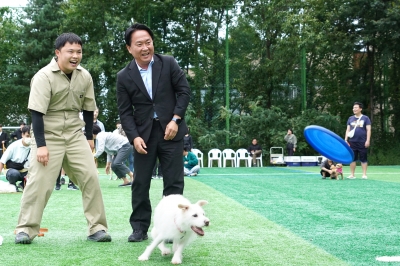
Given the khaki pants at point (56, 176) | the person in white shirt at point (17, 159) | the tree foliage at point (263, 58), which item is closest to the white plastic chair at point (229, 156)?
the tree foliage at point (263, 58)

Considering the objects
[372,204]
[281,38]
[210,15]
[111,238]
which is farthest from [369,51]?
[111,238]

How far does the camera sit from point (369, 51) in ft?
98.9

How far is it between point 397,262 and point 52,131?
322 centimetres

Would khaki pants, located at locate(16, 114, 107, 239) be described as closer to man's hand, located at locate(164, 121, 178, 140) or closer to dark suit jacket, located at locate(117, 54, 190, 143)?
dark suit jacket, located at locate(117, 54, 190, 143)

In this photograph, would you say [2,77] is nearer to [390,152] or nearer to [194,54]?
[194,54]

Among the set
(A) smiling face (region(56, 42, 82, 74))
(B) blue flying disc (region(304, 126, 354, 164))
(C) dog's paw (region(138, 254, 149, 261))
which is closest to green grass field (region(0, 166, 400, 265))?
(C) dog's paw (region(138, 254, 149, 261))

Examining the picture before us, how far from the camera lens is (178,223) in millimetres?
4812

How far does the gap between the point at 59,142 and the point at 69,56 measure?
2.62 ft

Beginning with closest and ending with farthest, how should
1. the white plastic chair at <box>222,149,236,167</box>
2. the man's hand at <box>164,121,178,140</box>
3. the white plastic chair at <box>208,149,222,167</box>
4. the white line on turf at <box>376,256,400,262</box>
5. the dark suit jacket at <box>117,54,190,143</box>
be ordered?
the white line on turf at <box>376,256,400,262</box> < the man's hand at <box>164,121,178,140</box> < the dark suit jacket at <box>117,54,190,143</box> < the white plastic chair at <box>208,149,222,167</box> < the white plastic chair at <box>222,149,236,167</box>

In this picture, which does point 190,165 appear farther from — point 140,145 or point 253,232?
point 140,145

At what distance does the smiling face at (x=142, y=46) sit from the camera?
18.1 feet

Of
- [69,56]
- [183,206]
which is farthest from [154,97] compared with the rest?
[183,206]

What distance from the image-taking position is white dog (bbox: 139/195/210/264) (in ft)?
15.5

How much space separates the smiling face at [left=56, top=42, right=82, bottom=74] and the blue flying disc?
10.6 meters
